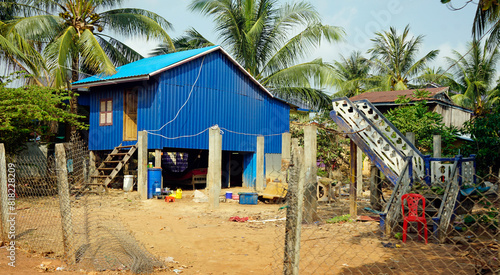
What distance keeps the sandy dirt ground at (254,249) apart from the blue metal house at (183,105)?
6.04 meters

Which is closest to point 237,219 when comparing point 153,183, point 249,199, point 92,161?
point 249,199

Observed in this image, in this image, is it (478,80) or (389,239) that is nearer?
(389,239)

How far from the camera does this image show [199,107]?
62.7 feet

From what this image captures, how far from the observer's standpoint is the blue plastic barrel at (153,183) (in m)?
16.1

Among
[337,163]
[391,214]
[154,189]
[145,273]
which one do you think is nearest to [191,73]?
[154,189]

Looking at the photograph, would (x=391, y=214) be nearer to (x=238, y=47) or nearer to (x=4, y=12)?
(x=238, y=47)

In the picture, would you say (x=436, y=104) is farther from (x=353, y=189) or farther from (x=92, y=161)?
(x=92, y=161)

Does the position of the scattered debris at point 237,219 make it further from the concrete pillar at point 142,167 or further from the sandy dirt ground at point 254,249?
the concrete pillar at point 142,167

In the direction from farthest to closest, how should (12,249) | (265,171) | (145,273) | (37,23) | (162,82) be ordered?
1. (265,171)
2. (37,23)
3. (162,82)
4. (12,249)
5. (145,273)

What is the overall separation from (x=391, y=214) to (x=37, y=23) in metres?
17.4

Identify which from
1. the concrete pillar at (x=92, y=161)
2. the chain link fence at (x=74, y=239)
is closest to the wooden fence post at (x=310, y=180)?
the chain link fence at (x=74, y=239)

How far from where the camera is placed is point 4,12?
24.2m

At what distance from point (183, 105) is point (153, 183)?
3.96 metres

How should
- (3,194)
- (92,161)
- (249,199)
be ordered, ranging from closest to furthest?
(3,194), (249,199), (92,161)
